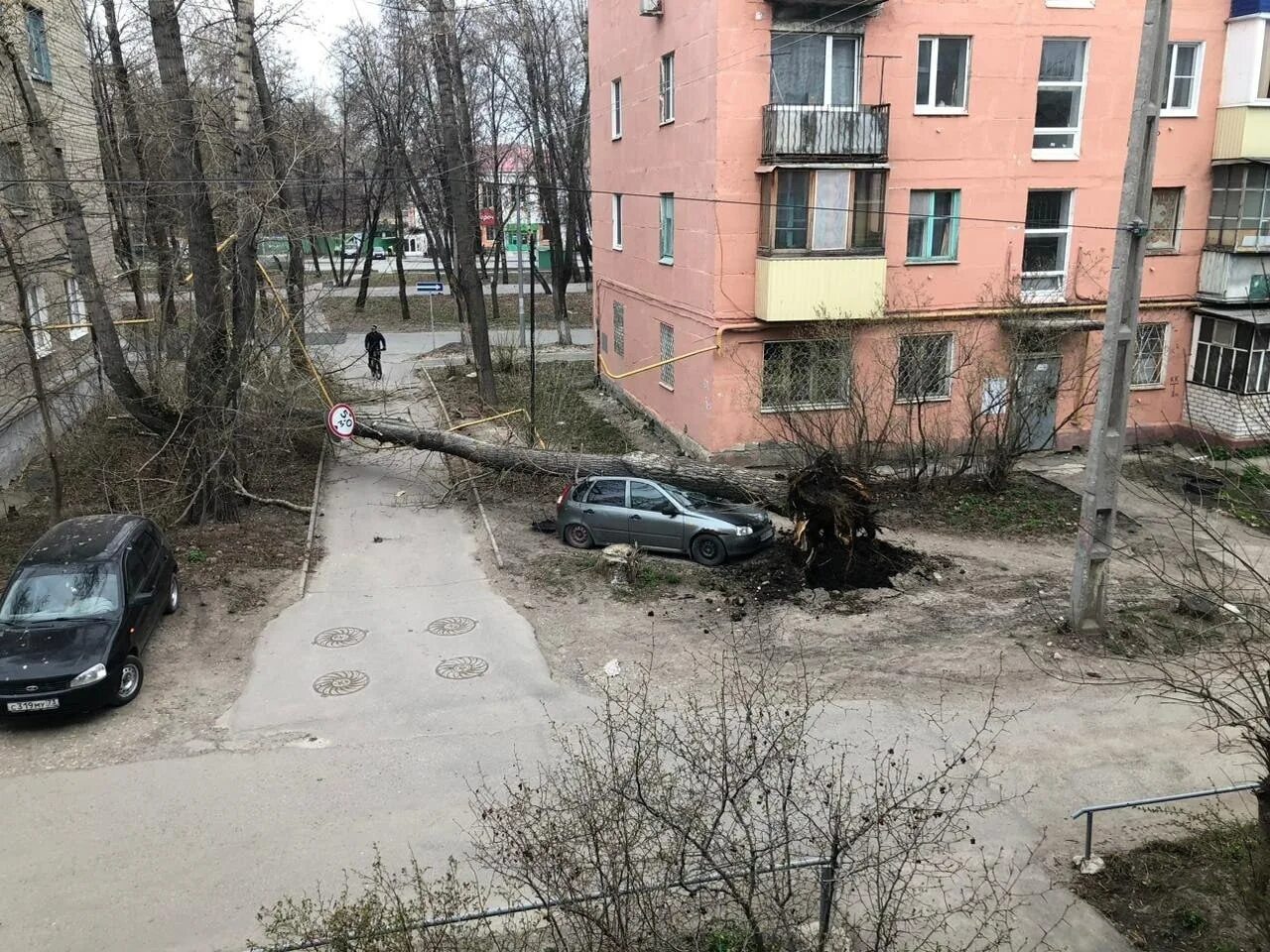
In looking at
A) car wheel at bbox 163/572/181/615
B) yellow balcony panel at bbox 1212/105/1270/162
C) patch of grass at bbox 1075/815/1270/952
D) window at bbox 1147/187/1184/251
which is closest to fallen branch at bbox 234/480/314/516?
car wheel at bbox 163/572/181/615

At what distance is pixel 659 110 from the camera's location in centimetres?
2045

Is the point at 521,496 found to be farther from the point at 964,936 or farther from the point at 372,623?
the point at 964,936

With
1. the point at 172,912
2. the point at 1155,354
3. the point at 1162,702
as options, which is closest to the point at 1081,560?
the point at 1162,702

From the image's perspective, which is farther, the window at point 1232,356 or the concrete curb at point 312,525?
the window at point 1232,356

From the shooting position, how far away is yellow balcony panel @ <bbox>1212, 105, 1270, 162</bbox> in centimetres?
1919

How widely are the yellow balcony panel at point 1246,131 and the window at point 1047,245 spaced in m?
3.52

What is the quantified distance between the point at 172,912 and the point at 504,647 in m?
5.05

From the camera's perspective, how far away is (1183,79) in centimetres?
1959

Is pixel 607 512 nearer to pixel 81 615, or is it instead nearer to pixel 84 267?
pixel 81 615

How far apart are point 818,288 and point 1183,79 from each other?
9.38 meters

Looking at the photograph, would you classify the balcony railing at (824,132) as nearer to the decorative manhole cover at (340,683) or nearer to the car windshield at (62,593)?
the decorative manhole cover at (340,683)

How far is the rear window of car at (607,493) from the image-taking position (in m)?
14.9

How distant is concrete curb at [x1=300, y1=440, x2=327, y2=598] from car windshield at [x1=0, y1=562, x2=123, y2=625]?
288cm

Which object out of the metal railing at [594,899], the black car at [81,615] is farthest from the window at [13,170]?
the metal railing at [594,899]
